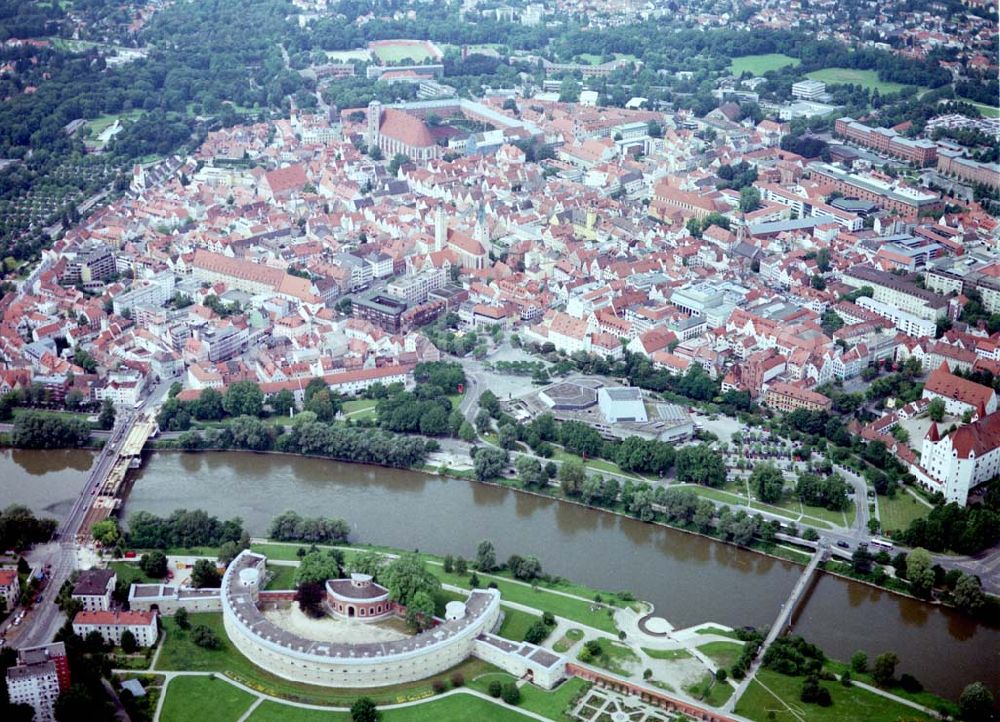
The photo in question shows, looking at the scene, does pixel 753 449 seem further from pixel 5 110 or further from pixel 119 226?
pixel 5 110

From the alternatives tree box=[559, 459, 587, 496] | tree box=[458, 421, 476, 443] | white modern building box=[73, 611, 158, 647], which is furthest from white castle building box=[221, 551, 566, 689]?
tree box=[458, 421, 476, 443]

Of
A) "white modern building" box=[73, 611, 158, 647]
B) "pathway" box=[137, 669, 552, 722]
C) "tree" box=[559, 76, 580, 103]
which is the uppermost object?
"tree" box=[559, 76, 580, 103]

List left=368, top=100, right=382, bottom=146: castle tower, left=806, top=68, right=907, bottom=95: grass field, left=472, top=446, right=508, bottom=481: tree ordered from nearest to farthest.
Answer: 1. left=472, top=446, right=508, bottom=481: tree
2. left=368, top=100, right=382, bottom=146: castle tower
3. left=806, top=68, right=907, bottom=95: grass field

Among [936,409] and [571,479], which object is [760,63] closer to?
[936,409]

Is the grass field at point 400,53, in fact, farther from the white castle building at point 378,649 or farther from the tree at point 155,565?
the white castle building at point 378,649

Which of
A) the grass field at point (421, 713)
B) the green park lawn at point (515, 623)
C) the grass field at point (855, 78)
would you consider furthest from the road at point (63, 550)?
the grass field at point (855, 78)

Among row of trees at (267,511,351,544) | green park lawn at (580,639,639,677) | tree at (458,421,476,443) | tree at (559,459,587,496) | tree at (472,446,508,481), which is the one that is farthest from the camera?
tree at (458,421,476,443)

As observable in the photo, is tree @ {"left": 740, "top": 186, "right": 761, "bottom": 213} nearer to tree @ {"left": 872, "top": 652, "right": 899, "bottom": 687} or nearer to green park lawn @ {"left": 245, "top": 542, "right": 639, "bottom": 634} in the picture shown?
green park lawn @ {"left": 245, "top": 542, "right": 639, "bottom": 634}

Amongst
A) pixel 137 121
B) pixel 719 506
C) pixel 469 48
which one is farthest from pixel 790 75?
pixel 719 506
